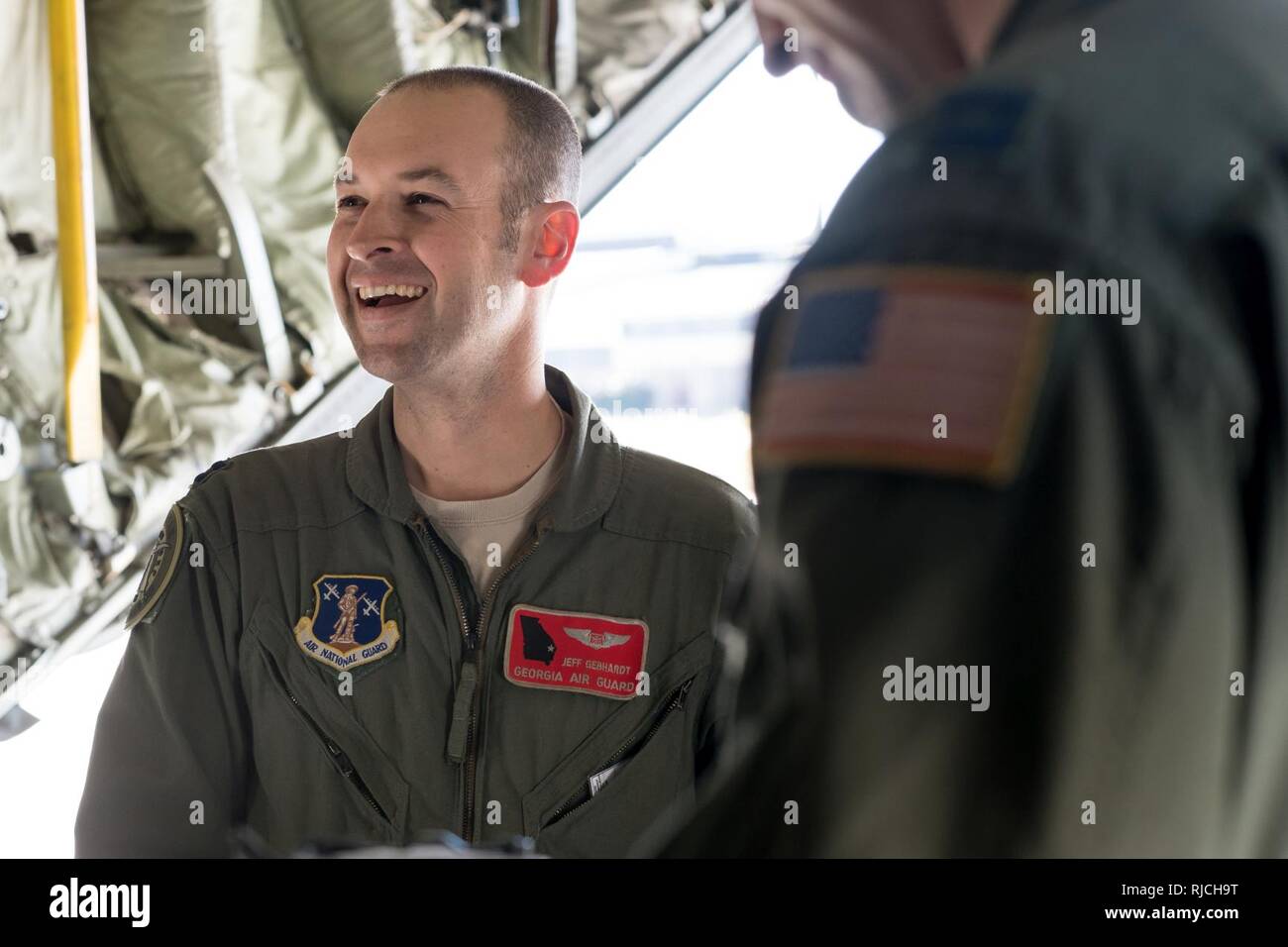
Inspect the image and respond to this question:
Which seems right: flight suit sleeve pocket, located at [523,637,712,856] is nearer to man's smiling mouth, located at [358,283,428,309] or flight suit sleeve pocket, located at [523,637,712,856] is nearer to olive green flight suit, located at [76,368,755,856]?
olive green flight suit, located at [76,368,755,856]

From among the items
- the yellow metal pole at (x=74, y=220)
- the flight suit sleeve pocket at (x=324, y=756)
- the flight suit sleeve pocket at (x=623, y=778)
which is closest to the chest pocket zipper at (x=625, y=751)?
the flight suit sleeve pocket at (x=623, y=778)

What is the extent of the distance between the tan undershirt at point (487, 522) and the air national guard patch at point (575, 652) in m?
0.10

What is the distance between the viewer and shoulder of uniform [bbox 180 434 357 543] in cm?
157

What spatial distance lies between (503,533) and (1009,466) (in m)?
1.24

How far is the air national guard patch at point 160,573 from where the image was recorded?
1481 millimetres

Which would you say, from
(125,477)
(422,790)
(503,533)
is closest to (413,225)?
→ (503,533)

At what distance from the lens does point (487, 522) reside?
1.63 meters

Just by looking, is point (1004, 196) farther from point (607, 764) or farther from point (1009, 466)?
point (607, 764)

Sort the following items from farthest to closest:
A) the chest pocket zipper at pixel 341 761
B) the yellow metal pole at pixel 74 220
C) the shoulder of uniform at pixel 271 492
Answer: the yellow metal pole at pixel 74 220, the shoulder of uniform at pixel 271 492, the chest pocket zipper at pixel 341 761

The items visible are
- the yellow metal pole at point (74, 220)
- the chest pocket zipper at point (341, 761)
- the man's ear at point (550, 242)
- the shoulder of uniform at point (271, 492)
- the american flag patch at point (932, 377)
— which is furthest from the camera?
the yellow metal pole at point (74, 220)

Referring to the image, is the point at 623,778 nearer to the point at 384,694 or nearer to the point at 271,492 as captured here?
the point at 384,694

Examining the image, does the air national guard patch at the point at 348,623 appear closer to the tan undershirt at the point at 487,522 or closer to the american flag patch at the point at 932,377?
the tan undershirt at the point at 487,522

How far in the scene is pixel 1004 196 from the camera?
0.43 metres

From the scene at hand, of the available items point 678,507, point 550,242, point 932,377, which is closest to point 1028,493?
point 932,377
